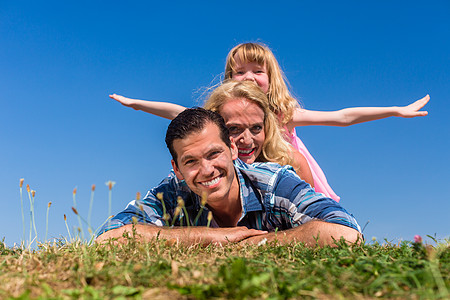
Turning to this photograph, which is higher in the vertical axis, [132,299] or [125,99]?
[125,99]

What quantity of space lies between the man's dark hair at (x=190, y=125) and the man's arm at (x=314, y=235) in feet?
5.02

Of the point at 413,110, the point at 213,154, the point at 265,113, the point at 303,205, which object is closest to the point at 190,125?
the point at 213,154

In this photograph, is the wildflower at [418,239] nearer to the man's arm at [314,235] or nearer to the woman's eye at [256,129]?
the man's arm at [314,235]

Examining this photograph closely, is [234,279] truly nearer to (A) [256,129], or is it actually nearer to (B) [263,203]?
(B) [263,203]

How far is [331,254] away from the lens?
3613 millimetres

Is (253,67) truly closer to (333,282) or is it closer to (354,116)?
(354,116)

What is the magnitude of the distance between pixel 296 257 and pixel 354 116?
7.09 m

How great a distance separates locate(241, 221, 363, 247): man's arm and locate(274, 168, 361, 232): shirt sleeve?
0.61ft

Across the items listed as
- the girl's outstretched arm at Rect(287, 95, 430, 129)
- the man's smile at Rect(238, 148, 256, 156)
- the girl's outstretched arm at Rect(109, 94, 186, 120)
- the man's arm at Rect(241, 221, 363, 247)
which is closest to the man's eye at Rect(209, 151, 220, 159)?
the man's arm at Rect(241, 221, 363, 247)

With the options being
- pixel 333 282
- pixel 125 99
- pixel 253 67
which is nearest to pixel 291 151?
pixel 253 67

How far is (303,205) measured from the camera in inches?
216

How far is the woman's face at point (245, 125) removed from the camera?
7422 millimetres

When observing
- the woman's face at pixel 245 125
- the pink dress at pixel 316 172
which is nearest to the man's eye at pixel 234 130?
the woman's face at pixel 245 125

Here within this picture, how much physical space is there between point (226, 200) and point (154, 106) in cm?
515
